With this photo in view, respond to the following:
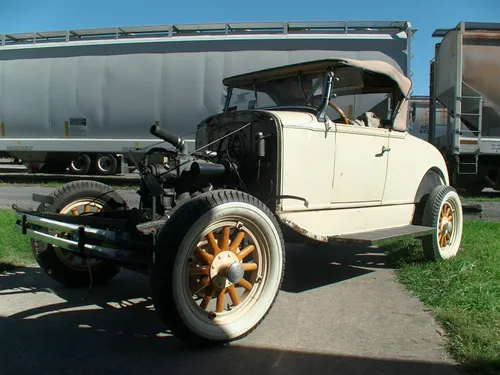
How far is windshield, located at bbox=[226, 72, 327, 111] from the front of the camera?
4.32 metres

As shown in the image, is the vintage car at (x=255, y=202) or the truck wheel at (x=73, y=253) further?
the truck wheel at (x=73, y=253)

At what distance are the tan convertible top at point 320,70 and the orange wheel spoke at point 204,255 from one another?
2137 mm

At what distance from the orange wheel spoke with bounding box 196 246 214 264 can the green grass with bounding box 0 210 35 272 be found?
2785mm

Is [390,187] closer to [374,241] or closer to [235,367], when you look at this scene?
[374,241]

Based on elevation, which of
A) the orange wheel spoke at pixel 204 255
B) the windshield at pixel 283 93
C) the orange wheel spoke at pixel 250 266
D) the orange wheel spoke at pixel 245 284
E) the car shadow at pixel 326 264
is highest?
the windshield at pixel 283 93

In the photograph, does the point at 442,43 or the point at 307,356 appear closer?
the point at 307,356

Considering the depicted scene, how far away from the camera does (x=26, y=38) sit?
15188 millimetres

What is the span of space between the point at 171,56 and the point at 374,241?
10756 millimetres

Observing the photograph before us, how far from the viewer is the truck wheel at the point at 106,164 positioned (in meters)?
14.4

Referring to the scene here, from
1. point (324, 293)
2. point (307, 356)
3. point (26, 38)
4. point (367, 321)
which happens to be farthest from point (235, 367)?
point (26, 38)

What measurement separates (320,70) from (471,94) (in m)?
8.03

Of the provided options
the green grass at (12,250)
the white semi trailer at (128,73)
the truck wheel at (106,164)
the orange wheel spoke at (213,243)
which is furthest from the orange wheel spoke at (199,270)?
the truck wheel at (106,164)

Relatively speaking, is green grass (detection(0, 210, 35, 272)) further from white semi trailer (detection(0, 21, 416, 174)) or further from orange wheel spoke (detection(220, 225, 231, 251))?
white semi trailer (detection(0, 21, 416, 174))

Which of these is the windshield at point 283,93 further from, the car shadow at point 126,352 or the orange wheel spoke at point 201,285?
the car shadow at point 126,352
